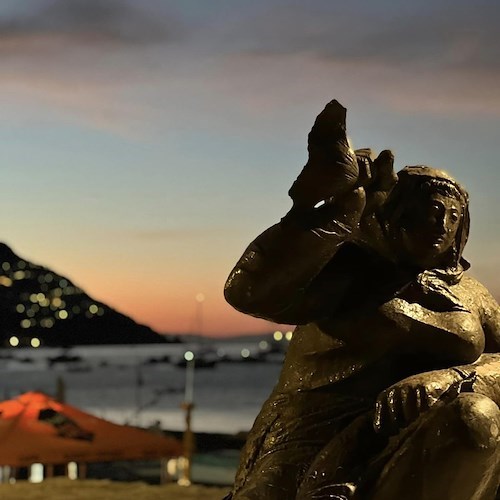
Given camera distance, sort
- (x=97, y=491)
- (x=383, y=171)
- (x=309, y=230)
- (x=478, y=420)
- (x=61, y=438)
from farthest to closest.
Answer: (x=61, y=438) → (x=97, y=491) → (x=383, y=171) → (x=309, y=230) → (x=478, y=420)

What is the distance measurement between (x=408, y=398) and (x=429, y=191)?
0.60 m

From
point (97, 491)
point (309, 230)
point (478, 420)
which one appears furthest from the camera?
point (97, 491)

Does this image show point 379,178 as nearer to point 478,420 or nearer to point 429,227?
point 429,227

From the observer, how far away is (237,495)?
252 cm

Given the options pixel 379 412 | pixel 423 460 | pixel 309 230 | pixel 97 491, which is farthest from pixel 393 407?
pixel 97 491

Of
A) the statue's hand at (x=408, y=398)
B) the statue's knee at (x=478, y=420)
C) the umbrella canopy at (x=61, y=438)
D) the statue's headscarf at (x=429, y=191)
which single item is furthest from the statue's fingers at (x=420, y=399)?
the umbrella canopy at (x=61, y=438)

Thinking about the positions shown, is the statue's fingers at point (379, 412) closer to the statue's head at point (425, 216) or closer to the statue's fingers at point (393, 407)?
the statue's fingers at point (393, 407)

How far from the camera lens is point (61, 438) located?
9602mm

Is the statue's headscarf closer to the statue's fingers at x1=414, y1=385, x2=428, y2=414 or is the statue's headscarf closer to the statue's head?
the statue's head

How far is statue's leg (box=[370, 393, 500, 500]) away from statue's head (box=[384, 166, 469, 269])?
20.3 inches

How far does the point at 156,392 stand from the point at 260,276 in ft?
203

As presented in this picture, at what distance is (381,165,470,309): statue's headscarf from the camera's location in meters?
2.71

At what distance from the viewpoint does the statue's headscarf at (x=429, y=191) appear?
2705 mm

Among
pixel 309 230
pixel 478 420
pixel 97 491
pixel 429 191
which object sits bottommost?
pixel 97 491
